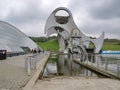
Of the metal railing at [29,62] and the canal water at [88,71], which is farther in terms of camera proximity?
the canal water at [88,71]

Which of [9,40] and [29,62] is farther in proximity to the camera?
[9,40]

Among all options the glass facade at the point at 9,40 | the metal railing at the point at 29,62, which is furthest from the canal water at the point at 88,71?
the glass facade at the point at 9,40

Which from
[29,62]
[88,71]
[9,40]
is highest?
[9,40]

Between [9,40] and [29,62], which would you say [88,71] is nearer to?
[29,62]

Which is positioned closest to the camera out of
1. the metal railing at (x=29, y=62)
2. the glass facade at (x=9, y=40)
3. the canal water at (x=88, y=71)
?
the metal railing at (x=29, y=62)

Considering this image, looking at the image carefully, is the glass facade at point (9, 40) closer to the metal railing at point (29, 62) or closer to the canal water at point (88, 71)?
the canal water at point (88, 71)

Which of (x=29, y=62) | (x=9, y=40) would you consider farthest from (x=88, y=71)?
(x=9, y=40)

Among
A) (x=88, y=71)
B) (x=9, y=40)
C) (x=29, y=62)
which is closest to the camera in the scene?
(x=29, y=62)

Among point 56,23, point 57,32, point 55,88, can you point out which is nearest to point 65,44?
point 57,32

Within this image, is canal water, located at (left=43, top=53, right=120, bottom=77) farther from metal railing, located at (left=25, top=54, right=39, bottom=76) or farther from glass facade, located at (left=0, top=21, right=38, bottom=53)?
glass facade, located at (left=0, top=21, right=38, bottom=53)

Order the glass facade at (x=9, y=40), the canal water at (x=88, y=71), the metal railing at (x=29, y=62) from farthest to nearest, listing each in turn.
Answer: the glass facade at (x=9, y=40), the canal water at (x=88, y=71), the metal railing at (x=29, y=62)

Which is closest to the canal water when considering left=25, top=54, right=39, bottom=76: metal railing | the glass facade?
left=25, top=54, right=39, bottom=76: metal railing

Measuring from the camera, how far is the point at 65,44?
7925 centimetres

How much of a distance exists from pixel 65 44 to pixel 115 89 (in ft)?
229
